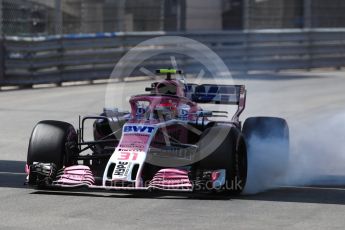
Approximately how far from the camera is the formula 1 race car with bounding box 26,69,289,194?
8852 millimetres

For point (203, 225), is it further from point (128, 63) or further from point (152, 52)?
point (128, 63)

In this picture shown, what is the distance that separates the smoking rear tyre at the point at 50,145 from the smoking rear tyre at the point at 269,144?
224 centimetres

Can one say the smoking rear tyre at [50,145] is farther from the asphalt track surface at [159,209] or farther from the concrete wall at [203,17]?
the concrete wall at [203,17]

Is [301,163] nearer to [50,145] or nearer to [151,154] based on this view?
[151,154]

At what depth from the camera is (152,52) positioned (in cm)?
2386

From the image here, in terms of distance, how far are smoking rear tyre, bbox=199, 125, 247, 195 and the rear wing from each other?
216 cm

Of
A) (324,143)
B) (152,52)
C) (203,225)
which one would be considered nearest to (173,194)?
(203,225)

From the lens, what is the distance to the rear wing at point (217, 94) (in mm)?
11266

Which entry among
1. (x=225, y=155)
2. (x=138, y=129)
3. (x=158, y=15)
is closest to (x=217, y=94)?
(x=138, y=129)

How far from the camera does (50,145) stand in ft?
30.6

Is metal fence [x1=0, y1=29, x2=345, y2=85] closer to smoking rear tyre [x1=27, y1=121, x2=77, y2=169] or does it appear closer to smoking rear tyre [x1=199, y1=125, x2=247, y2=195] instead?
smoking rear tyre [x1=27, y1=121, x2=77, y2=169]

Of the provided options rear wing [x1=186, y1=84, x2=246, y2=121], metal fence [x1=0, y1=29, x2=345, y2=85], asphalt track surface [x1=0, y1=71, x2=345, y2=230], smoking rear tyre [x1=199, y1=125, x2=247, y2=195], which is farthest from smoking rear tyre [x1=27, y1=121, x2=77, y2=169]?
metal fence [x1=0, y1=29, x2=345, y2=85]

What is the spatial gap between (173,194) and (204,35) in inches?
679

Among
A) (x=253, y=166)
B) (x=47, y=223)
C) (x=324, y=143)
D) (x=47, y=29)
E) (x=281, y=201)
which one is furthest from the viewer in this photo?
(x=47, y=29)
